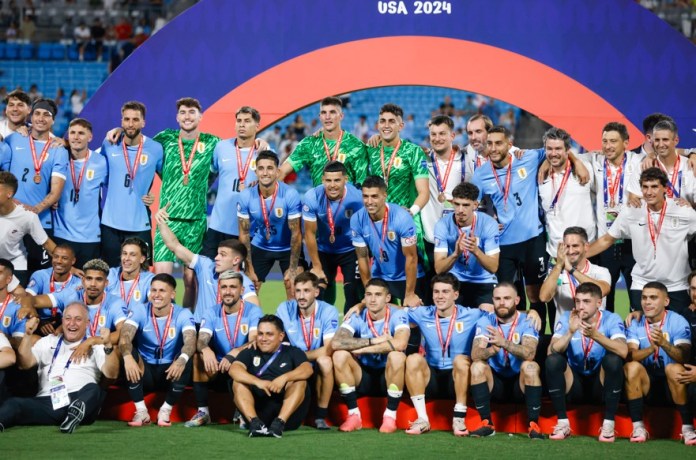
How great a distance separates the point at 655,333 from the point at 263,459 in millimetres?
2787

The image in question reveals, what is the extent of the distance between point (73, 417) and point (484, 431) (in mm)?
2833

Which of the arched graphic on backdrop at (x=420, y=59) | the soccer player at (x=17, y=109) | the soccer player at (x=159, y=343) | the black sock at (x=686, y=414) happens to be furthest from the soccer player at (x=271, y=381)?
the arched graphic on backdrop at (x=420, y=59)

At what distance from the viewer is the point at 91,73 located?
2200cm

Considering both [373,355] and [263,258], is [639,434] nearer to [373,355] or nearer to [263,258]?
[373,355]

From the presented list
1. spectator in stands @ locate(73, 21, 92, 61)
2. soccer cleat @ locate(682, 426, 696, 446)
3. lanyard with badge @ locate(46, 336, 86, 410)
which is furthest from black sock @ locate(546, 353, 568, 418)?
spectator in stands @ locate(73, 21, 92, 61)

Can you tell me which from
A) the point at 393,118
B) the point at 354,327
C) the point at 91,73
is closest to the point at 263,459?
the point at 354,327

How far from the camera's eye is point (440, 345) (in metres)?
8.39

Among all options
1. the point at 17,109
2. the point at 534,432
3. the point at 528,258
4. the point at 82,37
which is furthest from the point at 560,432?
the point at 82,37

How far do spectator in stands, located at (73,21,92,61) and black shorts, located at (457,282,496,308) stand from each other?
48.2 ft

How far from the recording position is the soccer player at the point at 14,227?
9.09m

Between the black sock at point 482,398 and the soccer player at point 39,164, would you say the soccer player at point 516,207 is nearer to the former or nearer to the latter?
the black sock at point 482,398

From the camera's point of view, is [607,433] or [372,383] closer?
[607,433]

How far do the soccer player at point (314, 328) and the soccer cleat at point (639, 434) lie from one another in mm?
2106

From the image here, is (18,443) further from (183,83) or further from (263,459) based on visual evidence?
(183,83)
